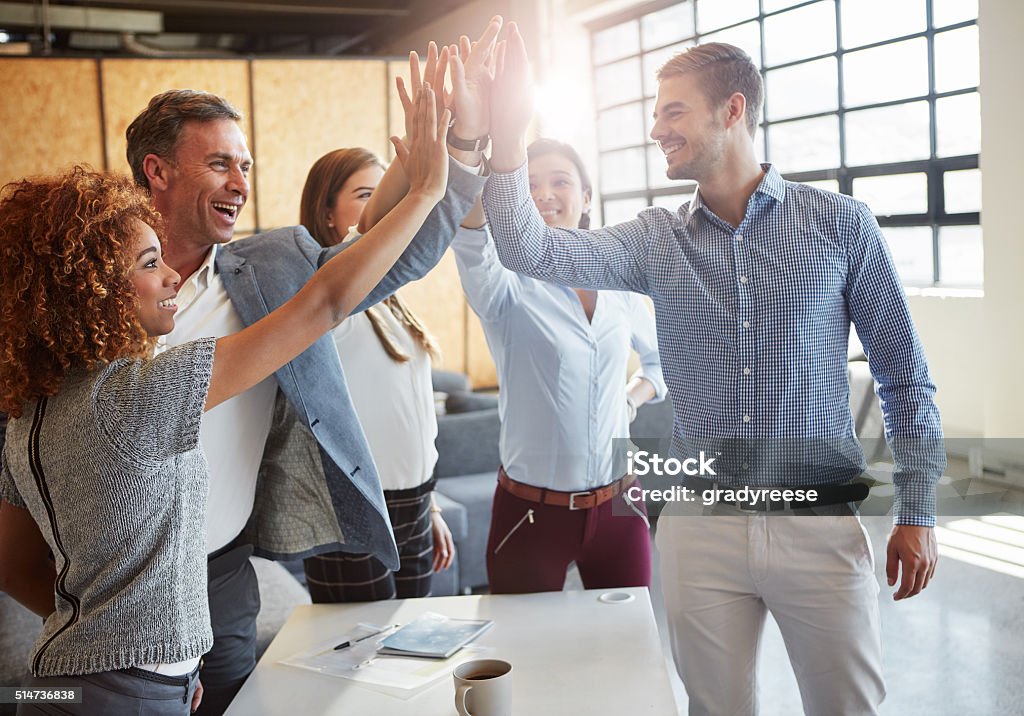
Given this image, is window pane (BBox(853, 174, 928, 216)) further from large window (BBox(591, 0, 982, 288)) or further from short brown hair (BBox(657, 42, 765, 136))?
short brown hair (BBox(657, 42, 765, 136))

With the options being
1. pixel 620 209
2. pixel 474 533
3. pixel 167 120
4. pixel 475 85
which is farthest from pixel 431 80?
pixel 620 209

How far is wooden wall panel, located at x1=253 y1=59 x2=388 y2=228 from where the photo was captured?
6.53 metres

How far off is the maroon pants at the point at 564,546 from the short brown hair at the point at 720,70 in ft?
2.96

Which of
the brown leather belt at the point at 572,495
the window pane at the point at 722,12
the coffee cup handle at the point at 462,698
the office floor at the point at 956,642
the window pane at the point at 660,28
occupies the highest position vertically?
the window pane at the point at 660,28

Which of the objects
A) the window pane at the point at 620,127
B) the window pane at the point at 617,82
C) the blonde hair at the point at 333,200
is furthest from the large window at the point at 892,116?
the blonde hair at the point at 333,200

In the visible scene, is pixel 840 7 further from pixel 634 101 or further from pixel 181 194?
pixel 181 194

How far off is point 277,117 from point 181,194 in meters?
5.25

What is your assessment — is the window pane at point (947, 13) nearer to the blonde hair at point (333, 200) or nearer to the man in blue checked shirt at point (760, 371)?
the man in blue checked shirt at point (760, 371)

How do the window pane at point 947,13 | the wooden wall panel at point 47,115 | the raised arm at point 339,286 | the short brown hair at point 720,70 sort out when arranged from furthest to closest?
the wooden wall panel at point 47,115 → the window pane at point 947,13 → the short brown hair at point 720,70 → the raised arm at point 339,286

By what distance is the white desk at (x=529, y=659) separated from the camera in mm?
1348

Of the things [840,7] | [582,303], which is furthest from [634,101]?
[582,303]

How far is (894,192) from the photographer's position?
480 cm

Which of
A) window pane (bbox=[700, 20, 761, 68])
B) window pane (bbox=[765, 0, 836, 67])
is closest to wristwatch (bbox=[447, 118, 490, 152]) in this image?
window pane (bbox=[700, 20, 761, 68])

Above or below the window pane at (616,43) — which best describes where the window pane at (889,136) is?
below
